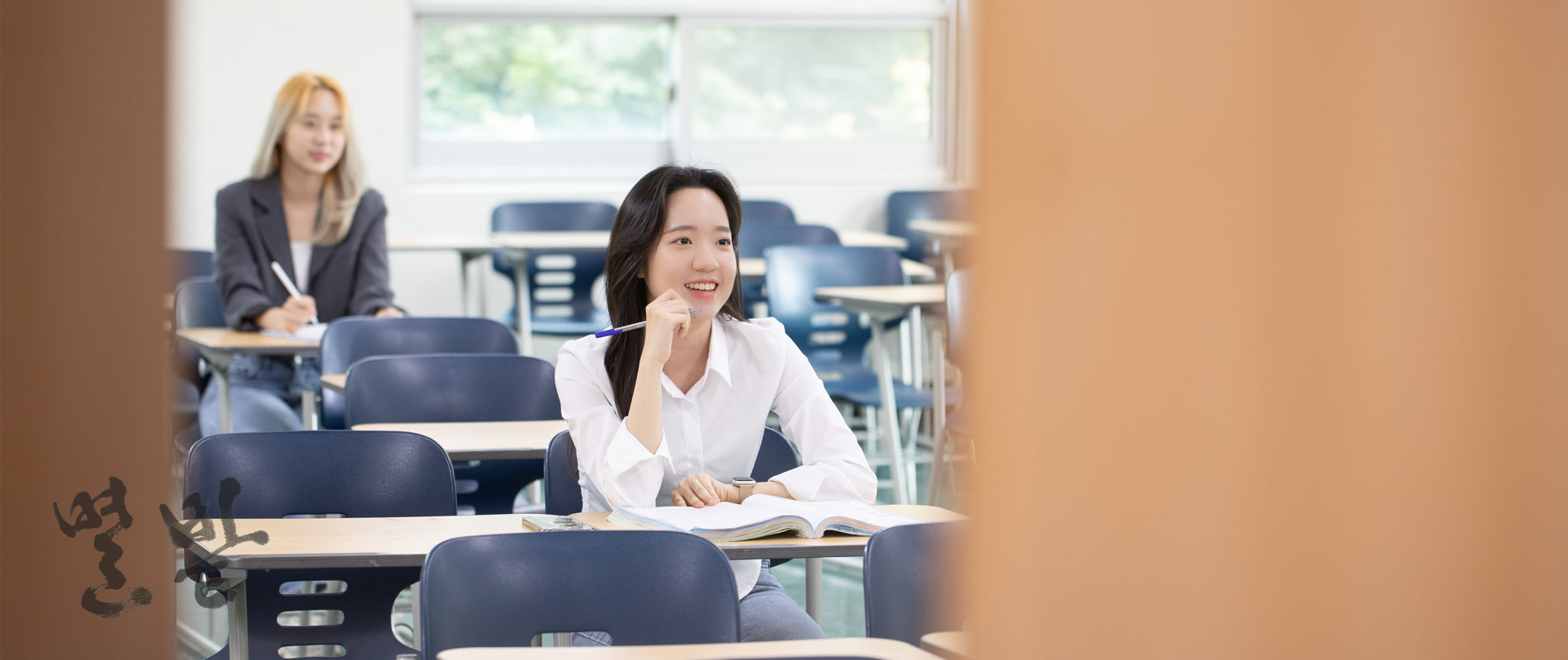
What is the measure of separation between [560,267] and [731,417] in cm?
397

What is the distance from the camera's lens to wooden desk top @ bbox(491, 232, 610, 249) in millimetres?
5574


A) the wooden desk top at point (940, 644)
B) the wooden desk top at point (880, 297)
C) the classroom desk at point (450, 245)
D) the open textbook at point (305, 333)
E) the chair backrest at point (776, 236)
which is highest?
the chair backrest at point (776, 236)

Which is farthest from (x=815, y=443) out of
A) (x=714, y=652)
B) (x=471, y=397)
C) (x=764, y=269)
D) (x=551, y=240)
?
(x=551, y=240)

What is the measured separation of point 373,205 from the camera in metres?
4.15

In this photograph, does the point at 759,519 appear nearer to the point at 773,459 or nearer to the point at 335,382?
the point at 773,459

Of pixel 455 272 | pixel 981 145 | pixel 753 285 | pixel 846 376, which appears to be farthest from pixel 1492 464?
pixel 455 272

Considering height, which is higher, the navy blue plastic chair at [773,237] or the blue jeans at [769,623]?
the navy blue plastic chair at [773,237]

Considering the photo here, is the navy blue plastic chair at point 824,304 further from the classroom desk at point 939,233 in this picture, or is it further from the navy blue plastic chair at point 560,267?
the navy blue plastic chair at point 560,267

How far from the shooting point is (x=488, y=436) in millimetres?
2754

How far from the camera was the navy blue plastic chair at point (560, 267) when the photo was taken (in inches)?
229

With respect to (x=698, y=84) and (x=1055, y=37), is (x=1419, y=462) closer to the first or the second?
(x=1055, y=37)

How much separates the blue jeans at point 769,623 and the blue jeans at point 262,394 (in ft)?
6.31

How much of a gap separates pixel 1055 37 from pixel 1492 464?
39 centimetres

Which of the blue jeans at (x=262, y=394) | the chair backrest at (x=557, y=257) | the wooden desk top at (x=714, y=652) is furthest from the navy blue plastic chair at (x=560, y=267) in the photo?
the wooden desk top at (x=714, y=652)
